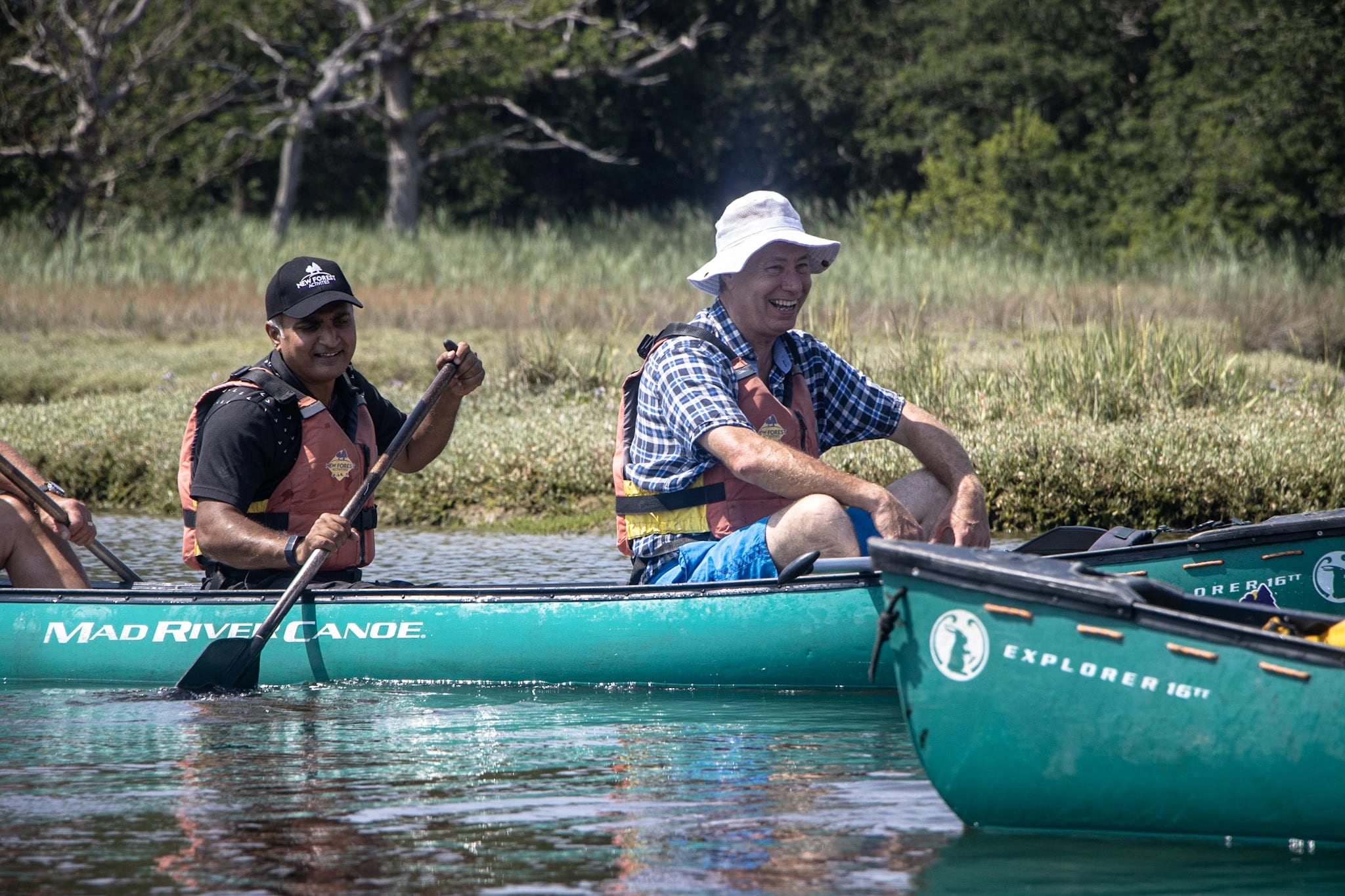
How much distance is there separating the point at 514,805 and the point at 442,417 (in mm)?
1957

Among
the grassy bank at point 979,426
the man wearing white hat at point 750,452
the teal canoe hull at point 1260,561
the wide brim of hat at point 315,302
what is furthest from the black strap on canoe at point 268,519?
the grassy bank at point 979,426

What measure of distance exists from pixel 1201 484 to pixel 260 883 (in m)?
6.42

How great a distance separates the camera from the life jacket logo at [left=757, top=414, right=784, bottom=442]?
5.04 metres

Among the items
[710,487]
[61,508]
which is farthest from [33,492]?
[710,487]

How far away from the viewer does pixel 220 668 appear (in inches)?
205

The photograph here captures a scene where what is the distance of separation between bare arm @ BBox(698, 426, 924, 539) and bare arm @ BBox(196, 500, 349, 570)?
47.1 inches

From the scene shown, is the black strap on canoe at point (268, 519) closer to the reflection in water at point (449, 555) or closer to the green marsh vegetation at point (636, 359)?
the reflection in water at point (449, 555)

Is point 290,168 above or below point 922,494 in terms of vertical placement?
above

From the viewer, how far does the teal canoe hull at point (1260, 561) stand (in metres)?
5.22

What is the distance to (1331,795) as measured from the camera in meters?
3.44

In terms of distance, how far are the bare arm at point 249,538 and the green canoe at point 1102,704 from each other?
1958mm

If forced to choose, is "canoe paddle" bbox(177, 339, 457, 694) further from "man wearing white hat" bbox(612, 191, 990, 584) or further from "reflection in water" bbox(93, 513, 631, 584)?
"reflection in water" bbox(93, 513, 631, 584)

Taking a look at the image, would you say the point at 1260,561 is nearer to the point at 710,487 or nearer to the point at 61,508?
the point at 710,487

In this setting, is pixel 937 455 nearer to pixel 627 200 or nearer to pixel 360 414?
pixel 360 414
